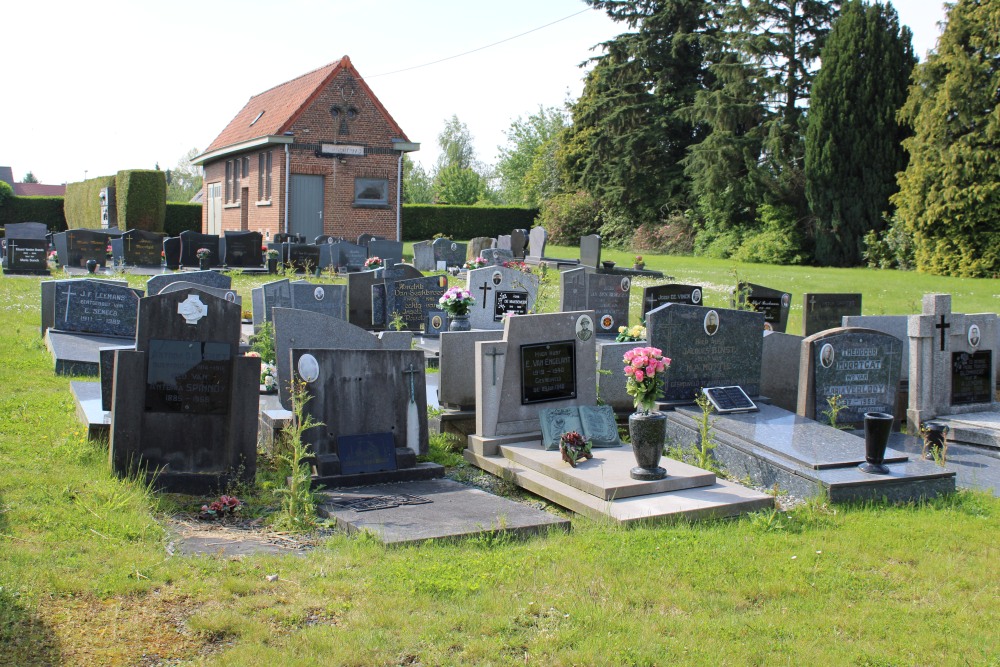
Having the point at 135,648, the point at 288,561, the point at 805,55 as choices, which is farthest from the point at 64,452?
the point at 805,55

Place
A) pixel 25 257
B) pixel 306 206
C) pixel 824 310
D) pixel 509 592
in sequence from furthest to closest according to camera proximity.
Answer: pixel 306 206, pixel 25 257, pixel 824 310, pixel 509 592

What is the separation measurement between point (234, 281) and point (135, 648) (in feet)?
59.5

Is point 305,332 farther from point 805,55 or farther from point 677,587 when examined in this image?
point 805,55

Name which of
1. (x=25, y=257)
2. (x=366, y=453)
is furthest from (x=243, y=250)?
(x=366, y=453)

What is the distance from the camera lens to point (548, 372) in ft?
24.9

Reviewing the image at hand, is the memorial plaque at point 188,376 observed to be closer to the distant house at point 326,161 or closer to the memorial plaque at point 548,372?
the memorial plaque at point 548,372

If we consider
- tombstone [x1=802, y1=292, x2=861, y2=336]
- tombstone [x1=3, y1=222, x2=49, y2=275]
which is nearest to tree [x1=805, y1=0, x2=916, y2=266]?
tombstone [x1=802, y1=292, x2=861, y2=336]

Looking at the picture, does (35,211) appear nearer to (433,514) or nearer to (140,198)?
(140,198)

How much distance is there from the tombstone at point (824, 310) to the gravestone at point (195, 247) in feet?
53.9

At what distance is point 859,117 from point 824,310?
2338 cm

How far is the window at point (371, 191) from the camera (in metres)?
34.8

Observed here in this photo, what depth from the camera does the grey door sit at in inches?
1321

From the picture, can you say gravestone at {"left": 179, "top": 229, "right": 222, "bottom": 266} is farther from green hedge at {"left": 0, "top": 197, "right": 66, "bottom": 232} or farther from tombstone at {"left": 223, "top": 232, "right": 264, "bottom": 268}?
green hedge at {"left": 0, "top": 197, "right": 66, "bottom": 232}

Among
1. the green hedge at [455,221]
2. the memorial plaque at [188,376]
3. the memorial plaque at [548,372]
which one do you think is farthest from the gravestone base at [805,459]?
the green hedge at [455,221]
